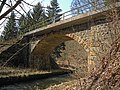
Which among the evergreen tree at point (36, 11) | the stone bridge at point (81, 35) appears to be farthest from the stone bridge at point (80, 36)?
the evergreen tree at point (36, 11)

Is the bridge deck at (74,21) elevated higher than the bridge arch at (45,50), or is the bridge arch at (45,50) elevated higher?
the bridge deck at (74,21)

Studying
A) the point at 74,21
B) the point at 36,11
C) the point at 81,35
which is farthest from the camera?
the point at 81,35

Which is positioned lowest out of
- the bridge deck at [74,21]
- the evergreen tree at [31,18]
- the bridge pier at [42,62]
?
the bridge pier at [42,62]

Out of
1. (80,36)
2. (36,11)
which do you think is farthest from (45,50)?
(36,11)

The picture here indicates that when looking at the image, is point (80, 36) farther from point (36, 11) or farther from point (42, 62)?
point (36, 11)

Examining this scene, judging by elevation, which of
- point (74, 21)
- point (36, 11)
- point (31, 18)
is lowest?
point (31, 18)

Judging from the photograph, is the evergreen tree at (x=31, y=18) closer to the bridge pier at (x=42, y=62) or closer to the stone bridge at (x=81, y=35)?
the stone bridge at (x=81, y=35)

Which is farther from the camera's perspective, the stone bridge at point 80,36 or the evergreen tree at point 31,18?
the stone bridge at point 80,36

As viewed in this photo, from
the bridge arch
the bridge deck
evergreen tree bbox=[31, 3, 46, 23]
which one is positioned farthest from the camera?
the bridge arch

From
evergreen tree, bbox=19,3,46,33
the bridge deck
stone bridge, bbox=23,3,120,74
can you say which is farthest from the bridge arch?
evergreen tree, bbox=19,3,46,33

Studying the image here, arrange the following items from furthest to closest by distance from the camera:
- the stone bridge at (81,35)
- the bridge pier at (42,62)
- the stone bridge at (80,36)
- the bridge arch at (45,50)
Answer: the bridge pier at (42,62), the bridge arch at (45,50), the stone bridge at (81,35), the stone bridge at (80,36)

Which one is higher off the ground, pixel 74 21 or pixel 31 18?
pixel 74 21

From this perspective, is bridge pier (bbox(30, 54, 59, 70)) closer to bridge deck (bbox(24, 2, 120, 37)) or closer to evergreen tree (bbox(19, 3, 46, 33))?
bridge deck (bbox(24, 2, 120, 37))

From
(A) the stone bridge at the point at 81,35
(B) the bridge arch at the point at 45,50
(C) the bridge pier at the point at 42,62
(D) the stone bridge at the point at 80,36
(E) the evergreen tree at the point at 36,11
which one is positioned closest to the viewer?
(E) the evergreen tree at the point at 36,11
